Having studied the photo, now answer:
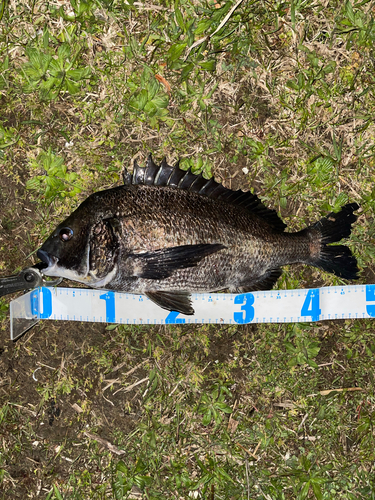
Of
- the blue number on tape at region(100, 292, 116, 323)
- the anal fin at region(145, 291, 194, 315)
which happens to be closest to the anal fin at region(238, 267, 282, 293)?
the anal fin at region(145, 291, 194, 315)

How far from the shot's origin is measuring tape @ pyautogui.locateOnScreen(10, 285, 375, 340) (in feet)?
13.3

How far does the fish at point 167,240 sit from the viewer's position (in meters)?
3.43

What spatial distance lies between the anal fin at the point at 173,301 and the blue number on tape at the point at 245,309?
0.74 m

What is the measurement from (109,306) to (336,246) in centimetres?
246

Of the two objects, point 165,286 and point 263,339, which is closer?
point 165,286

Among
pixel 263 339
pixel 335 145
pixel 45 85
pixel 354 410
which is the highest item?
pixel 45 85

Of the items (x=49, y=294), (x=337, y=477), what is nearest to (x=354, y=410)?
(x=337, y=477)

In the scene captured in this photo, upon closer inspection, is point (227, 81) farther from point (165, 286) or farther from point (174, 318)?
point (174, 318)

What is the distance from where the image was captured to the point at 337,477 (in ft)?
13.6

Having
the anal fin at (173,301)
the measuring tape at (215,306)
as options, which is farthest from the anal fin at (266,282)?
the anal fin at (173,301)

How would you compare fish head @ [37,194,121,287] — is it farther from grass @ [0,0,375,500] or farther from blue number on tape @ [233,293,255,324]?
blue number on tape @ [233,293,255,324]

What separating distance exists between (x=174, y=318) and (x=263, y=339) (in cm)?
102

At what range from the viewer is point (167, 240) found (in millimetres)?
3436

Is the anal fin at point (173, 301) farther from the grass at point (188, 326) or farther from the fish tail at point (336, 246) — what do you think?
the fish tail at point (336, 246)
